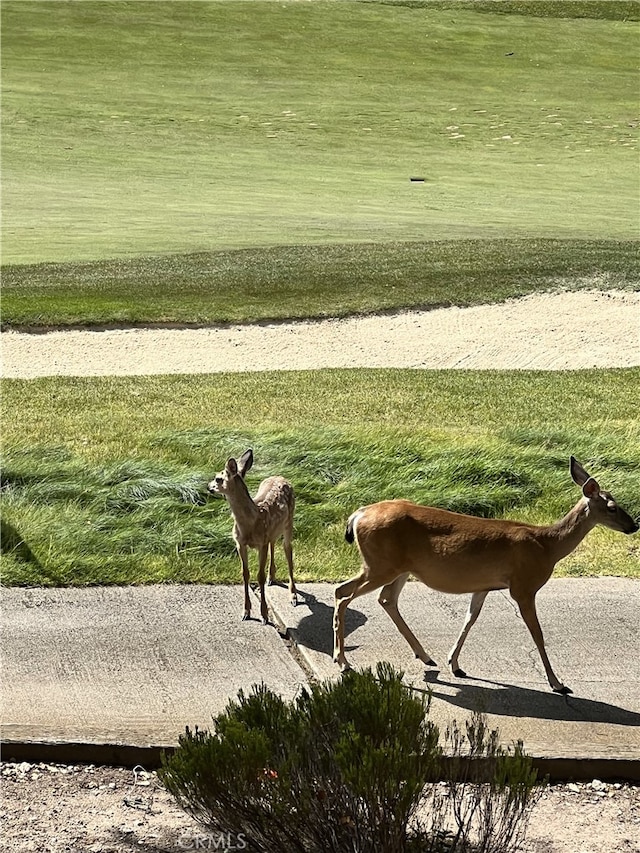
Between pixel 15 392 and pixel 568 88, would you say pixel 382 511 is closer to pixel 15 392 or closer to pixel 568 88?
pixel 15 392

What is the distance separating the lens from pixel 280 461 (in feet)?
33.4

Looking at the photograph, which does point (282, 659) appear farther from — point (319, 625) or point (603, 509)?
point (603, 509)

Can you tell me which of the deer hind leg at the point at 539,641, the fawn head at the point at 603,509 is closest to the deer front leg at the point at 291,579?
the deer hind leg at the point at 539,641

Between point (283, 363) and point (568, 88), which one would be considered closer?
point (283, 363)

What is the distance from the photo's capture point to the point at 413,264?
2203cm

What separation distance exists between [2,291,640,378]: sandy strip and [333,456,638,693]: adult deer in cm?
998

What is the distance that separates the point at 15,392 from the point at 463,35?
1819 inches

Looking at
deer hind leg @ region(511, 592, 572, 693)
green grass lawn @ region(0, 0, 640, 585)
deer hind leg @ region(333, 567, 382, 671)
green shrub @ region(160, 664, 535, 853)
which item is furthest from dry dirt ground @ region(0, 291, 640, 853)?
green shrub @ region(160, 664, 535, 853)

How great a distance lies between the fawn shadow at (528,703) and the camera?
617 centimetres

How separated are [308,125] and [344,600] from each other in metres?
38.1

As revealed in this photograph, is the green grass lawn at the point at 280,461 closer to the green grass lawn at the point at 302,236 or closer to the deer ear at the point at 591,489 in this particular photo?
the green grass lawn at the point at 302,236

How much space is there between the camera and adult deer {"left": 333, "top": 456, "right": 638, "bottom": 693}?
6484 mm

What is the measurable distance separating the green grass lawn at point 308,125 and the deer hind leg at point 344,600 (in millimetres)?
→ 17486

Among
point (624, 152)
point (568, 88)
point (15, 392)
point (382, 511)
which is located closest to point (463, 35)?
point (568, 88)
